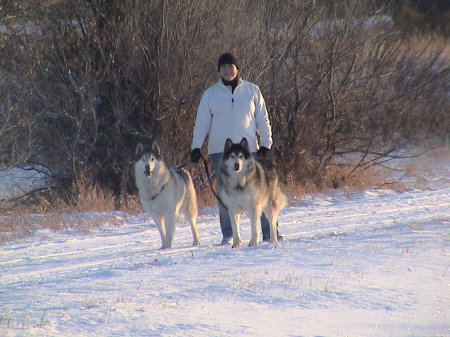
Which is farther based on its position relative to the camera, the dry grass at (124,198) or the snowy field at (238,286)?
the dry grass at (124,198)

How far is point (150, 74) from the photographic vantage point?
1403 centimetres

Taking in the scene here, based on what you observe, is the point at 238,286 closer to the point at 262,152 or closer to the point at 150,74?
the point at 262,152

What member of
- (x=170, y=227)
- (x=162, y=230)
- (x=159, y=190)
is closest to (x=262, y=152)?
(x=159, y=190)

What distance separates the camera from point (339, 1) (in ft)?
54.0

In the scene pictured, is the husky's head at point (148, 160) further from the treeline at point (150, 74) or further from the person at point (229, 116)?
the treeline at point (150, 74)

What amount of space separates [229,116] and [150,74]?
5.89 meters

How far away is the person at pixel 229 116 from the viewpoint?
27.7 ft

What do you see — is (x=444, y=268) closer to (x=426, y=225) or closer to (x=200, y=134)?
(x=426, y=225)

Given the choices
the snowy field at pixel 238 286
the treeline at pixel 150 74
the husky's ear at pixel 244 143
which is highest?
the treeline at pixel 150 74

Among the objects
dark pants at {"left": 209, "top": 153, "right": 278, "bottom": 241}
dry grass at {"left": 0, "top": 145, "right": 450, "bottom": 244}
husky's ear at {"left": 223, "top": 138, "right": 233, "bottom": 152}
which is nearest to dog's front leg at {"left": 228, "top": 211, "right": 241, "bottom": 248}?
dark pants at {"left": 209, "top": 153, "right": 278, "bottom": 241}

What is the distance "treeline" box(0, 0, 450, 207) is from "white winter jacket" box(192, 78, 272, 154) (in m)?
5.23


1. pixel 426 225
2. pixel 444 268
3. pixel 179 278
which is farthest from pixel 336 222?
pixel 179 278

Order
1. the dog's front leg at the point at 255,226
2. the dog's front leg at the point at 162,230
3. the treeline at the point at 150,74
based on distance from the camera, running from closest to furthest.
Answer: the dog's front leg at the point at 255,226
the dog's front leg at the point at 162,230
the treeline at the point at 150,74

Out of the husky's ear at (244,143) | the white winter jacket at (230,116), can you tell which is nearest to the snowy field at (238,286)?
the husky's ear at (244,143)
